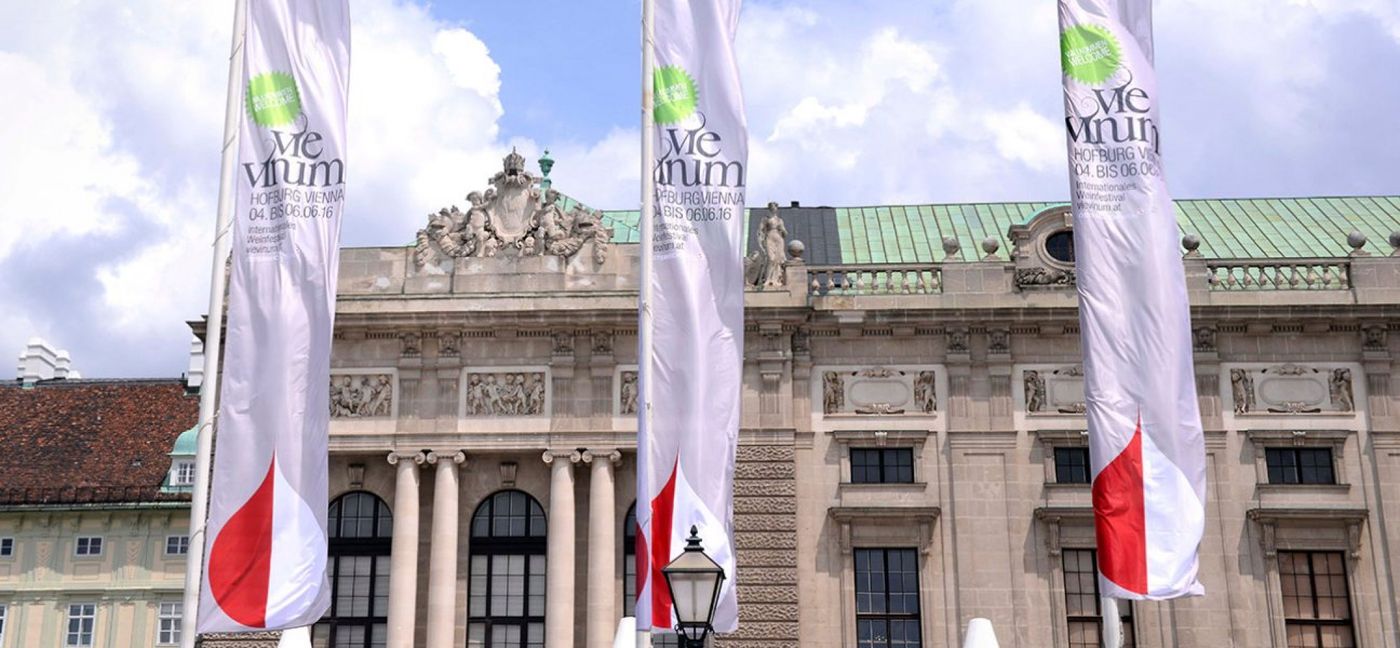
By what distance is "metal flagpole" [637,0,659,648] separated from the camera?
23469 millimetres

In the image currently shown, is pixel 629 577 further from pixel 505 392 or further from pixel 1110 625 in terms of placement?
pixel 1110 625

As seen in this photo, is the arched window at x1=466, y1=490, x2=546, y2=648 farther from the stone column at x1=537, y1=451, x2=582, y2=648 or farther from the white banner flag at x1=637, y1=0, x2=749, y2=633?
the white banner flag at x1=637, y1=0, x2=749, y2=633

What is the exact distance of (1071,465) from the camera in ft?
121

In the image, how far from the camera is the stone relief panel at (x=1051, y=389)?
37.1 m

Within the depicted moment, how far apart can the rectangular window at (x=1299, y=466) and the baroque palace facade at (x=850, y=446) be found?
2.8 inches

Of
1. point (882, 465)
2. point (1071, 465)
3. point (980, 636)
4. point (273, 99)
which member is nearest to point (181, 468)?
point (882, 465)

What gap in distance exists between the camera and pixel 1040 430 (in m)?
36.9

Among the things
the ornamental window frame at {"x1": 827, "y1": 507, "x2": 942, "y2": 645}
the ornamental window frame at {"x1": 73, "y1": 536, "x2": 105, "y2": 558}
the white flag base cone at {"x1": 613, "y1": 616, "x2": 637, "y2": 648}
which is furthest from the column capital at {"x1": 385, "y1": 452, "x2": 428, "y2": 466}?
the ornamental window frame at {"x1": 73, "y1": 536, "x2": 105, "y2": 558}

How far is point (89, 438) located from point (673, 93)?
41808 millimetres

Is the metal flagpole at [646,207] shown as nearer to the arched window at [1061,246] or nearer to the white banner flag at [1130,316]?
the white banner flag at [1130,316]

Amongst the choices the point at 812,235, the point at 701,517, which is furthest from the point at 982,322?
the point at 701,517

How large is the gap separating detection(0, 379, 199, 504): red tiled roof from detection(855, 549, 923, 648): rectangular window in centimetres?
2900

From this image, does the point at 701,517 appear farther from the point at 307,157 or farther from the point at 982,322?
the point at 982,322

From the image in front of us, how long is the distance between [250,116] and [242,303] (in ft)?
8.99
